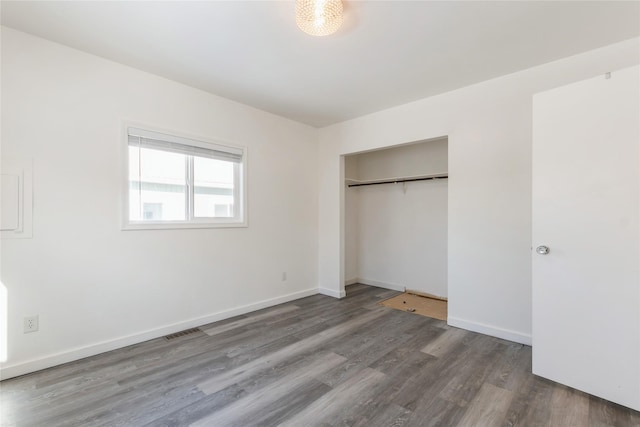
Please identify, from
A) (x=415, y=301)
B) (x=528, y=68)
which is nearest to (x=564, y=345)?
(x=415, y=301)

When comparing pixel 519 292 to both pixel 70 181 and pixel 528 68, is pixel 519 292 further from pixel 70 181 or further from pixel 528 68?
pixel 70 181

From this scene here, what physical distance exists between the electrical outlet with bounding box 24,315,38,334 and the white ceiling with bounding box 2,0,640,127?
86.4 inches

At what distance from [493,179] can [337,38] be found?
2.02 meters

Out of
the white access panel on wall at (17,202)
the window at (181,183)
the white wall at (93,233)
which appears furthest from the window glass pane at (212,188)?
the white access panel on wall at (17,202)

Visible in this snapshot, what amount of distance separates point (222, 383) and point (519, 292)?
2.73m

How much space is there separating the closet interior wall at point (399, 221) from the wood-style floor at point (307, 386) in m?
1.51

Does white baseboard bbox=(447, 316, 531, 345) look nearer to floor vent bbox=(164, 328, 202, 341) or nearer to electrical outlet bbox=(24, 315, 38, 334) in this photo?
floor vent bbox=(164, 328, 202, 341)

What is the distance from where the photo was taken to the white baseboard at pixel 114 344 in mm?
2146

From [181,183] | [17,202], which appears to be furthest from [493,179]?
[17,202]

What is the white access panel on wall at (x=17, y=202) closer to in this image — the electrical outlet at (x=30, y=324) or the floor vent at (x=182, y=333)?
the electrical outlet at (x=30, y=324)

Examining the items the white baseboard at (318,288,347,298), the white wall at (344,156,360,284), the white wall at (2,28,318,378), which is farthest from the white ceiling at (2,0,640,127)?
the white baseboard at (318,288,347,298)

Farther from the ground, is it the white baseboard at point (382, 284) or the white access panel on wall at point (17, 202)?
the white access panel on wall at point (17, 202)

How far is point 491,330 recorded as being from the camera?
2.89 m

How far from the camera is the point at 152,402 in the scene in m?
1.86
